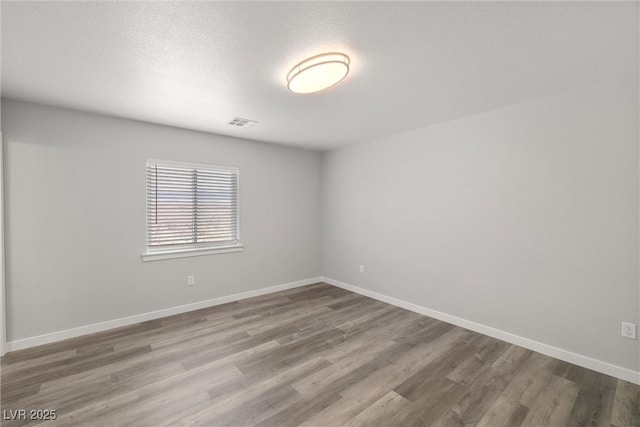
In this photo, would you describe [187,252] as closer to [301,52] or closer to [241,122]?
[241,122]

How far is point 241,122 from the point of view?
3297mm

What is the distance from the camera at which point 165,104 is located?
2.71 metres

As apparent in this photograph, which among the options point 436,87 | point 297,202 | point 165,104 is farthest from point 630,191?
point 165,104

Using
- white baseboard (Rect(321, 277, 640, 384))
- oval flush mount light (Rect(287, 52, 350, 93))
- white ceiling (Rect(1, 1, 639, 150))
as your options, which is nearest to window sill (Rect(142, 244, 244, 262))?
white ceiling (Rect(1, 1, 639, 150))

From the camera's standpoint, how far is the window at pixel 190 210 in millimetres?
3363

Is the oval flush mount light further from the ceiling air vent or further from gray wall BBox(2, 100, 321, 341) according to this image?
gray wall BBox(2, 100, 321, 341)

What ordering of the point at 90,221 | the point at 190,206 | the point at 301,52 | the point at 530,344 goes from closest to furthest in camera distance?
the point at 301,52 → the point at 530,344 → the point at 90,221 → the point at 190,206

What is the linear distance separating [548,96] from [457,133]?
0.86 m

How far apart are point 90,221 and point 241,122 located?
2.03 meters

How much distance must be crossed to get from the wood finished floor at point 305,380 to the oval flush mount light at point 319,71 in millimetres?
2342

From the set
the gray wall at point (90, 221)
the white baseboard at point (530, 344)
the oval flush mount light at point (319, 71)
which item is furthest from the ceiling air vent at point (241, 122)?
the white baseboard at point (530, 344)

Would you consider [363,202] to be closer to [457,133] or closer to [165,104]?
[457,133]

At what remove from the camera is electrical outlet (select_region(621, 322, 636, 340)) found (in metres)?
2.12

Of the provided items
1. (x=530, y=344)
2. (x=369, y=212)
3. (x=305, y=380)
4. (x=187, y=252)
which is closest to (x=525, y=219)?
(x=530, y=344)
